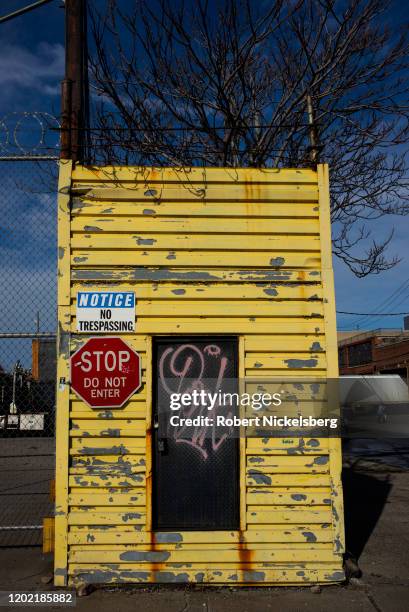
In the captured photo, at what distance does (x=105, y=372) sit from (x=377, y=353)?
47.3m

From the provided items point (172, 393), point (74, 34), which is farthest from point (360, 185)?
point (172, 393)

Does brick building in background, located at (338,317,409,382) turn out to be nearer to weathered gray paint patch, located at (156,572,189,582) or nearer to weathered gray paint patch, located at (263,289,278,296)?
weathered gray paint patch, located at (263,289,278,296)

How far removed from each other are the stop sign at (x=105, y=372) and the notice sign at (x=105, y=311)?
13 cm

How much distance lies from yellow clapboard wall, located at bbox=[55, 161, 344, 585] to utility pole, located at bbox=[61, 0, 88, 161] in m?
0.37

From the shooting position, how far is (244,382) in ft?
18.0

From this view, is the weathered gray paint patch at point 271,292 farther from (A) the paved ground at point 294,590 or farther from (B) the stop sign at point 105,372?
(A) the paved ground at point 294,590

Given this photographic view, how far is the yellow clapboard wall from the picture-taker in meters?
5.20

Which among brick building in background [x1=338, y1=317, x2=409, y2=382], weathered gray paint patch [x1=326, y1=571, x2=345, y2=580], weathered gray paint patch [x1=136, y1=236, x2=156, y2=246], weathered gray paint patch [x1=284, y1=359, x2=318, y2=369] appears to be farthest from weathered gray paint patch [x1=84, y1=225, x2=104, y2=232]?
brick building in background [x1=338, y1=317, x2=409, y2=382]

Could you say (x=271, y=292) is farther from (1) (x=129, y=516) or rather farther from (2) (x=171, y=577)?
(2) (x=171, y=577)

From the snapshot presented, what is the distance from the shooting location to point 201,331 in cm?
550

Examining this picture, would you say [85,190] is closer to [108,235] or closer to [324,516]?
[108,235]

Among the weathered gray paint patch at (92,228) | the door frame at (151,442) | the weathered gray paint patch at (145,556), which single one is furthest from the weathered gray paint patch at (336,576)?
the weathered gray paint patch at (92,228)

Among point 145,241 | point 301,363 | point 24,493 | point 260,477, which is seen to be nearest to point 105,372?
point 145,241

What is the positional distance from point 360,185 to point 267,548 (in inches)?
Answer: 280
